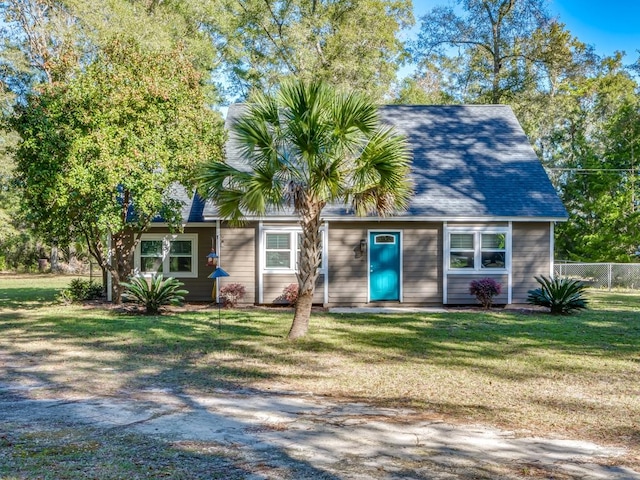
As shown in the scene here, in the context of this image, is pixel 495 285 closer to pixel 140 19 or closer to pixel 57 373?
pixel 57 373

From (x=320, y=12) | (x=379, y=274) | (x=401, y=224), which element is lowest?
(x=379, y=274)

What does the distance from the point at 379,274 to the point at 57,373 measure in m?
9.99

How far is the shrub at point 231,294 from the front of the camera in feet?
52.0

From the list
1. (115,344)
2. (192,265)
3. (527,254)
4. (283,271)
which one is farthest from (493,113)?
(115,344)

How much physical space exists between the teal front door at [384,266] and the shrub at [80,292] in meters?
8.35

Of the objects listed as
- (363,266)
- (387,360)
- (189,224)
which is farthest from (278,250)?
(387,360)

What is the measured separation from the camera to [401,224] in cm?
1634

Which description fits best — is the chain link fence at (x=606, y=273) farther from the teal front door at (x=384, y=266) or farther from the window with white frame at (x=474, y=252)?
the teal front door at (x=384, y=266)

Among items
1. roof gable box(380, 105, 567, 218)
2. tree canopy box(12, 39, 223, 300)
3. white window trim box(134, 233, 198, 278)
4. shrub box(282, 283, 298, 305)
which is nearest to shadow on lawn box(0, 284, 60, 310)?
tree canopy box(12, 39, 223, 300)

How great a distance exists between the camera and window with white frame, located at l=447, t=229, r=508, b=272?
16.4 metres

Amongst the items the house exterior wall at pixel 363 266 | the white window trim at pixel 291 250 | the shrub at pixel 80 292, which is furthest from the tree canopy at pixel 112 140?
the white window trim at pixel 291 250

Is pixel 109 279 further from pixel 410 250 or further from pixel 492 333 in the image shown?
pixel 492 333

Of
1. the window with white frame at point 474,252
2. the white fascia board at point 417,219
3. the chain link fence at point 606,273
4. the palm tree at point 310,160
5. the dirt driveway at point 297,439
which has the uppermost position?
the palm tree at point 310,160

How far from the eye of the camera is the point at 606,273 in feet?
76.3
